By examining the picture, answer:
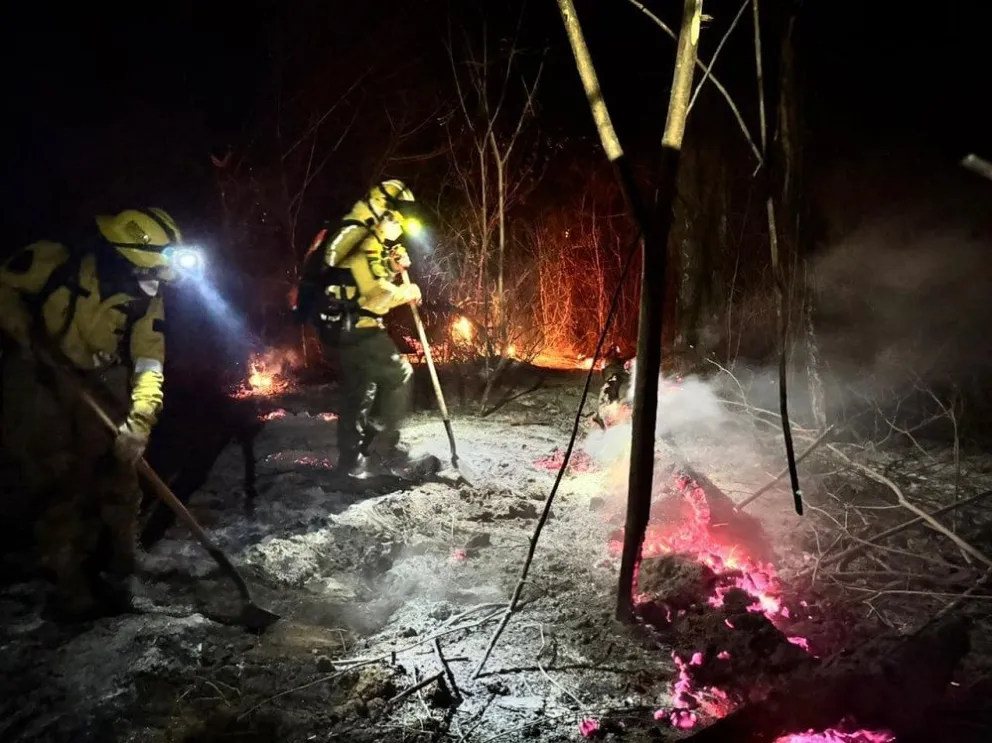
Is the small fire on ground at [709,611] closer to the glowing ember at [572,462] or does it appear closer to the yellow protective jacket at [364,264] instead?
the glowing ember at [572,462]

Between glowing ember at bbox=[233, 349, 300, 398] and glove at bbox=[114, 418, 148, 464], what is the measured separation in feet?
22.6

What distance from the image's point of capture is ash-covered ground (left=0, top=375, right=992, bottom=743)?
335 centimetres

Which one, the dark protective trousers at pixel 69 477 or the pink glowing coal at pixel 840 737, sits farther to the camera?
the dark protective trousers at pixel 69 477

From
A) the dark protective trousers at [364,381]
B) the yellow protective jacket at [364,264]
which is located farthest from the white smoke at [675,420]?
the yellow protective jacket at [364,264]

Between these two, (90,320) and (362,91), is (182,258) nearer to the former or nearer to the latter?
(90,320)

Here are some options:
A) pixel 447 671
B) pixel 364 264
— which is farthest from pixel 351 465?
pixel 447 671

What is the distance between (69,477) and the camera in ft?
14.5

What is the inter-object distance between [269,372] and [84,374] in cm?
816

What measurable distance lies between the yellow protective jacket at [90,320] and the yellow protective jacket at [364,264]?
6.15 ft

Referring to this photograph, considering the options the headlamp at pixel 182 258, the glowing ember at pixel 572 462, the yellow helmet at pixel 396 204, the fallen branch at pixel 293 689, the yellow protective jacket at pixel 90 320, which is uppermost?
the yellow helmet at pixel 396 204

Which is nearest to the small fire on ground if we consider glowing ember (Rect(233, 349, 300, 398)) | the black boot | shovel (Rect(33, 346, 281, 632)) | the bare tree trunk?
the bare tree trunk

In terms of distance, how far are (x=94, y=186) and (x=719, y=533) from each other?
30.7ft

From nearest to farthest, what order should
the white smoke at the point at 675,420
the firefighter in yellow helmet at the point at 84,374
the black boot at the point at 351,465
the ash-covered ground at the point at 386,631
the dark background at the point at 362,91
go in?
1. the ash-covered ground at the point at 386,631
2. the firefighter in yellow helmet at the point at 84,374
3. the black boot at the point at 351,465
4. the white smoke at the point at 675,420
5. the dark background at the point at 362,91

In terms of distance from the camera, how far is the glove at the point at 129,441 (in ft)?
14.2
